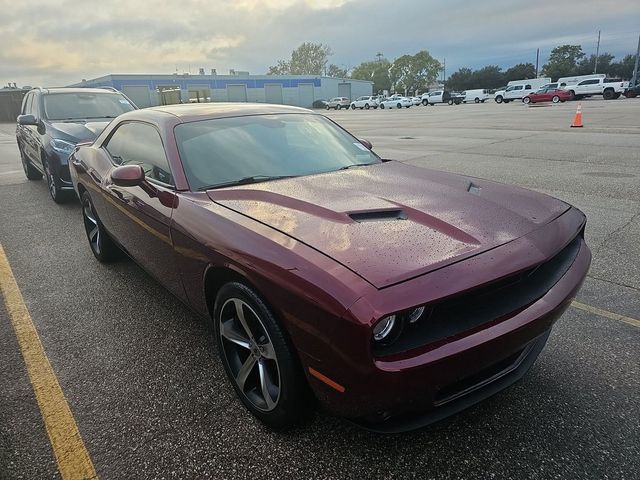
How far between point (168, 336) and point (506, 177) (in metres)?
6.76

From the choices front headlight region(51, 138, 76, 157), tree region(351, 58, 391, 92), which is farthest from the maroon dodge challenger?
tree region(351, 58, 391, 92)

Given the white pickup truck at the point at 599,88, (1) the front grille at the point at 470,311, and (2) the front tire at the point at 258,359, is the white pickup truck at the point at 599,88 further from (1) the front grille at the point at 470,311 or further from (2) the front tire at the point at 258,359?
(2) the front tire at the point at 258,359

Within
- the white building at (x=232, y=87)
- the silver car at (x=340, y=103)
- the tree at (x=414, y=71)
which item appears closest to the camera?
the white building at (x=232, y=87)

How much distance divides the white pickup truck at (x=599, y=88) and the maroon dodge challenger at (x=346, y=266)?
49.0 metres

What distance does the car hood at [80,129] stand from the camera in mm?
6977

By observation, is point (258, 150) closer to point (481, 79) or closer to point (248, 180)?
point (248, 180)

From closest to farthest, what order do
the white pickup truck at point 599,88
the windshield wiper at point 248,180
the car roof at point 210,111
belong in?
the windshield wiper at point 248,180, the car roof at point 210,111, the white pickup truck at point 599,88

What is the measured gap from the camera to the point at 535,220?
2383 millimetres

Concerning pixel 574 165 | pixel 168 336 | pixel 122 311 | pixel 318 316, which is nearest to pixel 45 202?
pixel 122 311

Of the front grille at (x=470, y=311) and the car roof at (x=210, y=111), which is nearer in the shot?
the front grille at (x=470, y=311)

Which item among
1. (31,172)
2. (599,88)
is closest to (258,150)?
(31,172)

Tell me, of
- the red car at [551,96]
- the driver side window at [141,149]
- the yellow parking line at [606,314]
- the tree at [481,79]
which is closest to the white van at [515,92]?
the red car at [551,96]

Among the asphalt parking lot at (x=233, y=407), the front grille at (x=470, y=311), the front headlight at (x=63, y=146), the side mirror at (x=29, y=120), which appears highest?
the side mirror at (x=29, y=120)

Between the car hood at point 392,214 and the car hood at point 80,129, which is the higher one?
the car hood at point 80,129
